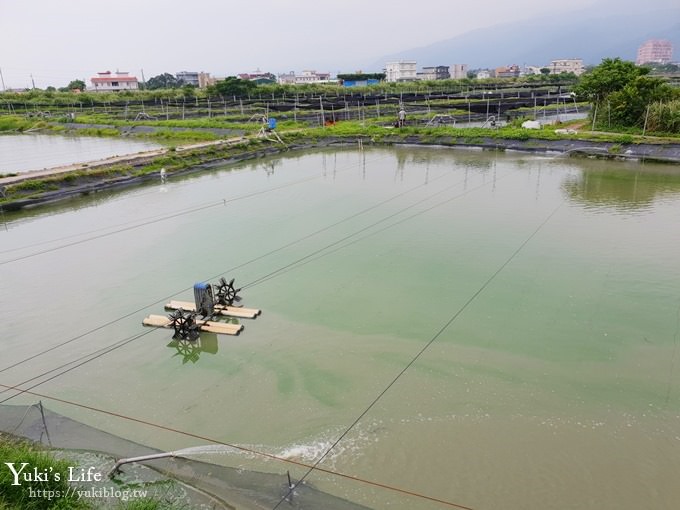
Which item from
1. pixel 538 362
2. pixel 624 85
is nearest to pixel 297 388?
pixel 538 362

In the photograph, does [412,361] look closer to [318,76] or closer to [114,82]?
[114,82]

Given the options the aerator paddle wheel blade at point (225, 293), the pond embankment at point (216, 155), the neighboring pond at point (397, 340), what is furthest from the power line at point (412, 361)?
the pond embankment at point (216, 155)

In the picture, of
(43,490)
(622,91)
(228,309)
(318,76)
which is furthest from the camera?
(318,76)

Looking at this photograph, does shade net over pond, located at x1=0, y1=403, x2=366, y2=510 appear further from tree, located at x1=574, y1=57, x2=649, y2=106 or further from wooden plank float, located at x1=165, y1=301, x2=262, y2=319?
tree, located at x1=574, y1=57, x2=649, y2=106

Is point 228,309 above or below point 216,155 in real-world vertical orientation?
below

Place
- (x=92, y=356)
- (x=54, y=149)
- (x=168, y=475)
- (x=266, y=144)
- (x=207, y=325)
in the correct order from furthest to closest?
(x=54, y=149), (x=266, y=144), (x=207, y=325), (x=92, y=356), (x=168, y=475)

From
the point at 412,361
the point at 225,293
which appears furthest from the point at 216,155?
the point at 412,361

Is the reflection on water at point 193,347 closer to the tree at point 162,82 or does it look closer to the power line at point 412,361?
the power line at point 412,361

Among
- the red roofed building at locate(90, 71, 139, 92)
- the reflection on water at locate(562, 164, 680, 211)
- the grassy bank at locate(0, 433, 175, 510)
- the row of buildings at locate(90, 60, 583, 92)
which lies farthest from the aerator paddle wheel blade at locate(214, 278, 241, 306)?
the red roofed building at locate(90, 71, 139, 92)
